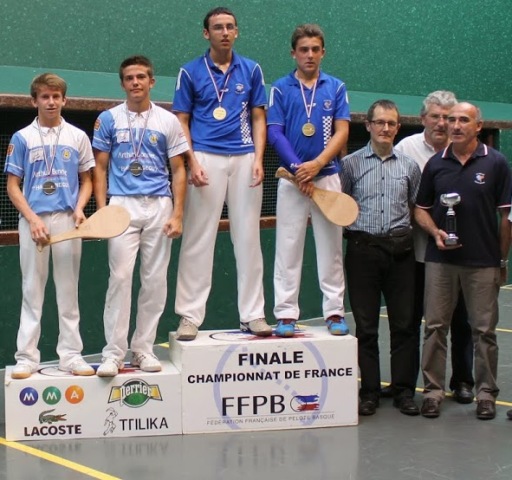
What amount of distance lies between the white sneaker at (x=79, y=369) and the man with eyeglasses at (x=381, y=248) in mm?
1482

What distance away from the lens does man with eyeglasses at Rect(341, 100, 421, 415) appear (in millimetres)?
5227

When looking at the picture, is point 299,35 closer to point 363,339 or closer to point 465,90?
point 363,339

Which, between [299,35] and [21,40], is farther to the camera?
[21,40]

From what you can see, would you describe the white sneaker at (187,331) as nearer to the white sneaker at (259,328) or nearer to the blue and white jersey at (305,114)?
the white sneaker at (259,328)

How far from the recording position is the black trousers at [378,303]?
5.25 meters

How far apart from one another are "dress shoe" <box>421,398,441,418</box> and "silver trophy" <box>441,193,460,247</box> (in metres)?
0.88

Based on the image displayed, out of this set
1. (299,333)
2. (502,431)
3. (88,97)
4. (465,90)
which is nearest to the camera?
(502,431)

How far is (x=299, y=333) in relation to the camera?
527 centimetres

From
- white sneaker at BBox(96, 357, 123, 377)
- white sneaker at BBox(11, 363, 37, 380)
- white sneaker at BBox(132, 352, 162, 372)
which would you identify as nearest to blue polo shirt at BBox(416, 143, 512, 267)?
white sneaker at BBox(132, 352, 162, 372)

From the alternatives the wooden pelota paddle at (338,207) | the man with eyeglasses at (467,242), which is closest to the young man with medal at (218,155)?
the wooden pelota paddle at (338,207)

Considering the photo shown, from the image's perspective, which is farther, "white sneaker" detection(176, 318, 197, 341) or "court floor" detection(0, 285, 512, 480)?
"white sneaker" detection(176, 318, 197, 341)

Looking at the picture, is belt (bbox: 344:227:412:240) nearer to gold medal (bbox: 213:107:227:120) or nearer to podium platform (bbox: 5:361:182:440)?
gold medal (bbox: 213:107:227:120)

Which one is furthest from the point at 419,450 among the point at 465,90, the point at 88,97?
the point at 465,90

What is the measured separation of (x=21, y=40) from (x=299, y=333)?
3118 mm
